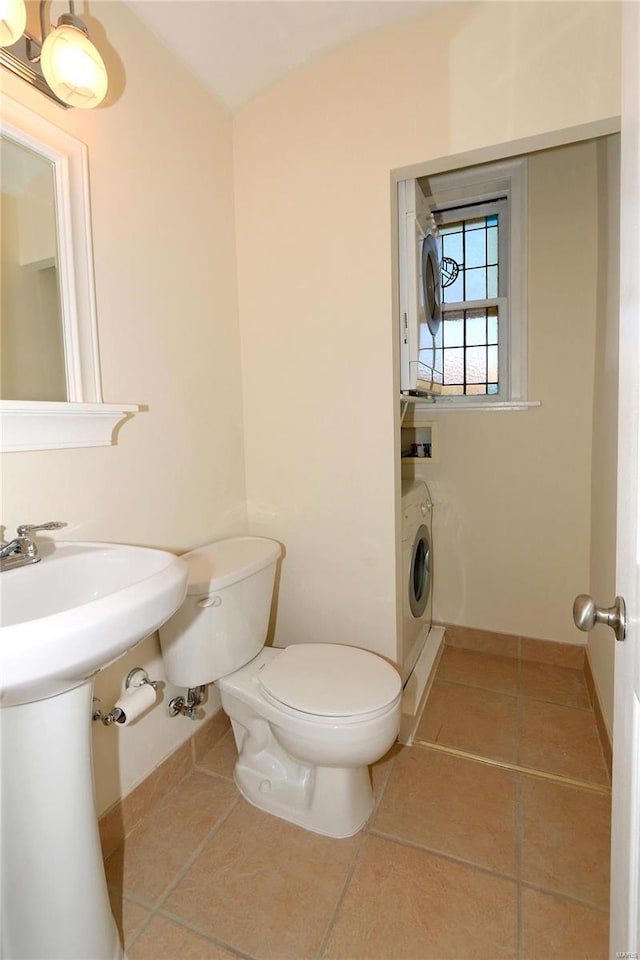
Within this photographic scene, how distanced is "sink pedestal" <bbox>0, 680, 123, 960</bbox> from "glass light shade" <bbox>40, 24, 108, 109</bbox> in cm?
130

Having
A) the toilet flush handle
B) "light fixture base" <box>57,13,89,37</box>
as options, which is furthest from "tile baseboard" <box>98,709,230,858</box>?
"light fixture base" <box>57,13,89,37</box>

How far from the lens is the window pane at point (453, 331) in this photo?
2576mm

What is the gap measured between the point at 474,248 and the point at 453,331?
44 cm

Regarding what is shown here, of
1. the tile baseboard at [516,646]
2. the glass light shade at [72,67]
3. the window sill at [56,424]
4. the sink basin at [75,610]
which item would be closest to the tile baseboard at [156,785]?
the sink basin at [75,610]

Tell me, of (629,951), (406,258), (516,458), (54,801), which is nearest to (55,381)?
(54,801)

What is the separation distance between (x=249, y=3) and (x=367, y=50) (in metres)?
0.42

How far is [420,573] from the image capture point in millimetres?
2305

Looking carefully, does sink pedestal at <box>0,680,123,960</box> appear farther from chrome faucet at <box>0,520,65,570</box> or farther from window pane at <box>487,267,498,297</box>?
window pane at <box>487,267,498,297</box>

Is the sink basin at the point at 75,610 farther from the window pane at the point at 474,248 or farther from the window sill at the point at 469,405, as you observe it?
the window pane at the point at 474,248

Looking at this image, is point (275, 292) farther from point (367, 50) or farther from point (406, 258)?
point (367, 50)

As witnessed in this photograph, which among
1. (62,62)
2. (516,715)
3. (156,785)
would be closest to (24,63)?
(62,62)

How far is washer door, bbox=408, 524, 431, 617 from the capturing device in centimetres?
211

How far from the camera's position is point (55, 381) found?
120 centimetres

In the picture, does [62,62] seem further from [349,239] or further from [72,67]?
[349,239]
